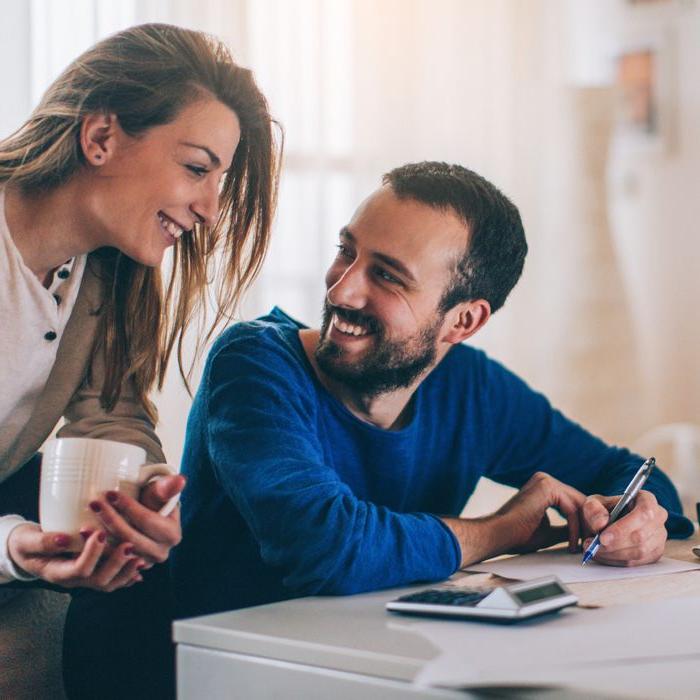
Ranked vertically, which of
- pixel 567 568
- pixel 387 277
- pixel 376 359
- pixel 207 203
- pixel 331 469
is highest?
pixel 207 203

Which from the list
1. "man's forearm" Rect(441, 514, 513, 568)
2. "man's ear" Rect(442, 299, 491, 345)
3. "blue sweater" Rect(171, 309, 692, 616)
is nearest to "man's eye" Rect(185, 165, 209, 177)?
"blue sweater" Rect(171, 309, 692, 616)

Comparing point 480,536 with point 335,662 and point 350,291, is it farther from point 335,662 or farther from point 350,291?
point 335,662

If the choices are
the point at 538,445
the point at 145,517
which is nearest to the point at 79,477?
the point at 145,517

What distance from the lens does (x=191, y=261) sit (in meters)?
1.55

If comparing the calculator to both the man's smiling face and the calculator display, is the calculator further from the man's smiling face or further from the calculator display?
the man's smiling face

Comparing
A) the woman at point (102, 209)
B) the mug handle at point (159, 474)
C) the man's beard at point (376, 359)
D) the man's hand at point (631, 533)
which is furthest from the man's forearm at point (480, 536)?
the woman at point (102, 209)

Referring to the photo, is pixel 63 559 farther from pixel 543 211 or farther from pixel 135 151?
pixel 543 211

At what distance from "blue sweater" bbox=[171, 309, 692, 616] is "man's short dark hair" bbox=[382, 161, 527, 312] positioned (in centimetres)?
15

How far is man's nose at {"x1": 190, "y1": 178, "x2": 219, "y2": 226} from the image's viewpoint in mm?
1393

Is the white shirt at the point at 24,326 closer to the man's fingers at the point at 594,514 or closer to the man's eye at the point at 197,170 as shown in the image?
the man's eye at the point at 197,170

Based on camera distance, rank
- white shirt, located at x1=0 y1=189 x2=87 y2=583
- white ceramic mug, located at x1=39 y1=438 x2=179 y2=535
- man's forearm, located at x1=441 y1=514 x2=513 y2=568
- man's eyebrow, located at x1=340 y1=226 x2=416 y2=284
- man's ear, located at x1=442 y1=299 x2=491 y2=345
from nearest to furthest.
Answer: white ceramic mug, located at x1=39 y1=438 x2=179 y2=535, man's forearm, located at x1=441 y1=514 x2=513 y2=568, white shirt, located at x1=0 y1=189 x2=87 y2=583, man's eyebrow, located at x1=340 y1=226 x2=416 y2=284, man's ear, located at x1=442 y1=299 x2=491 y2=345

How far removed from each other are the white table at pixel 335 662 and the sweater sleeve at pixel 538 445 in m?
0.68

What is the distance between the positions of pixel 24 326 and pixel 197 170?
0.97ft

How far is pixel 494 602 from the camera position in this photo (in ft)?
2.93
